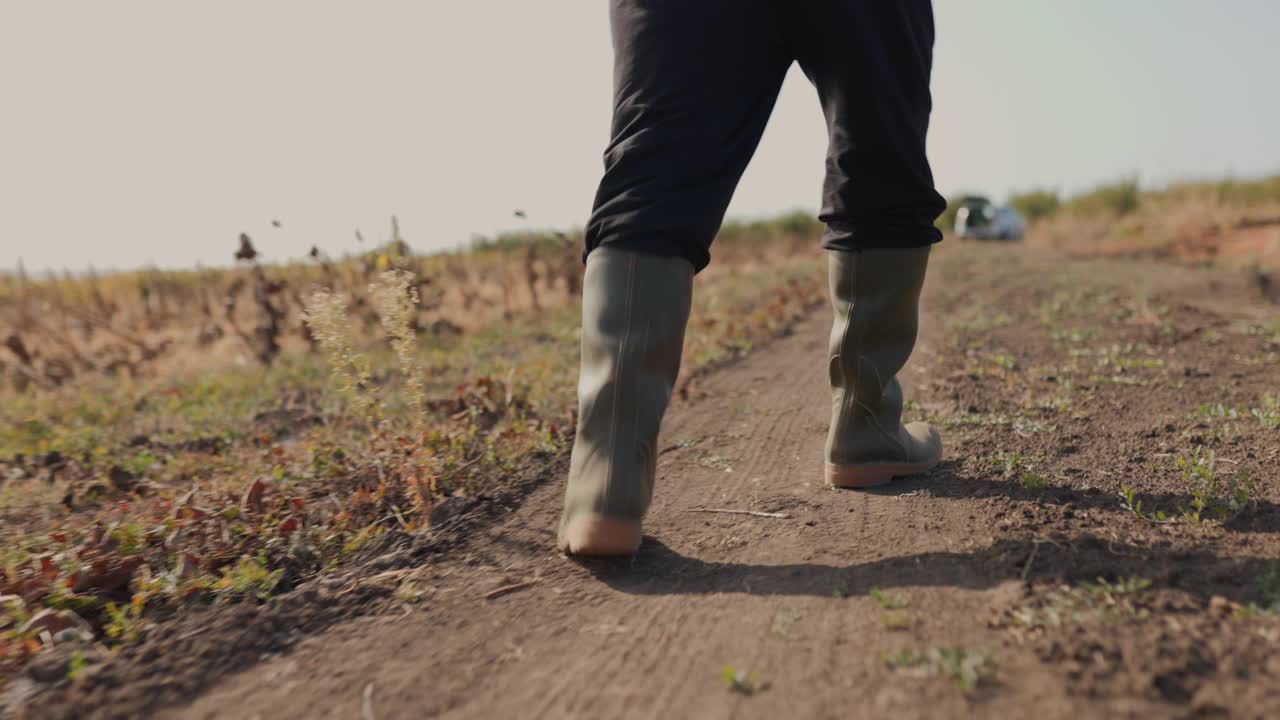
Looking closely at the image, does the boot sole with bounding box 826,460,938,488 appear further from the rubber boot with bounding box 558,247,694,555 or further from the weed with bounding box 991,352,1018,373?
the weed with bounding box 991,352,1018,373

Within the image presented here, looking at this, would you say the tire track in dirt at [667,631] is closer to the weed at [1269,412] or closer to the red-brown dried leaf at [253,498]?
the red-brown dried leaf at [253,498]

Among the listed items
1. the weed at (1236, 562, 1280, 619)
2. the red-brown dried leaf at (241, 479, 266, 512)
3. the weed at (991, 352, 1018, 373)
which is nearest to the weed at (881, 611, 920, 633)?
the weed at (1236, 562, 1280, 619)

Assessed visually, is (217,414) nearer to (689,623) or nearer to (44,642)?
(44,642)

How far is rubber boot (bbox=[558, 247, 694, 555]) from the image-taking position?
1506 millimetres

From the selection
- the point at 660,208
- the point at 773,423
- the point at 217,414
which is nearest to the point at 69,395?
the point at 217,414

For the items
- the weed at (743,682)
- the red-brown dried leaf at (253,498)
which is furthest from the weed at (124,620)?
the weed at (743,682)

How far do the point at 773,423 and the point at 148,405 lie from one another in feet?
11.9

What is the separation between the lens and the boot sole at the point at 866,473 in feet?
6.40

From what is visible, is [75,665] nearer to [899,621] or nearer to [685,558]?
[685,558]

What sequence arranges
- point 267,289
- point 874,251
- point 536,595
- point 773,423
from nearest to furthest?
point 536,595 < point 874,251 < point 773,423 < point 267,289

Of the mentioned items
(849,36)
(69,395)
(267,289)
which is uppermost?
(849,36)

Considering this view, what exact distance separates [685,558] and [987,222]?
20415 mm

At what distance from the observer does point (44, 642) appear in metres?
1.38

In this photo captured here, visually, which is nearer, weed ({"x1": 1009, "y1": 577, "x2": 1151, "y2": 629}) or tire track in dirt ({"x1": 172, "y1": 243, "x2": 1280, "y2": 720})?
tire track in dirt ({"x1": 172, "y1": 243, "x2": 1280, "y2": 720})
